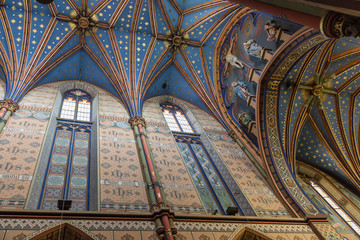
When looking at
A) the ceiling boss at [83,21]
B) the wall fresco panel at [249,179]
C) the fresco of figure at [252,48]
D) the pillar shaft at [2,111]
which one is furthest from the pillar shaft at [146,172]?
the ceiling boss at [83,21]

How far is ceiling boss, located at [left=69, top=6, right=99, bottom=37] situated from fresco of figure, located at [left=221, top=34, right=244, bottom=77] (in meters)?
6.30

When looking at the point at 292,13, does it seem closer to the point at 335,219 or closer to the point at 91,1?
the point at 335,219

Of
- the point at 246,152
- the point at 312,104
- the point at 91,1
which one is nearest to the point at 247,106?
the point at 246,152

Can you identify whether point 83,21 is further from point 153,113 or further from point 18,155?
point 18,155

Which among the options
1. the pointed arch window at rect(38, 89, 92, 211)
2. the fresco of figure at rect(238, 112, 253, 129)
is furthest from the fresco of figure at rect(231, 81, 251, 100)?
the pointed arch window at rect(38, 89, 92, 211)

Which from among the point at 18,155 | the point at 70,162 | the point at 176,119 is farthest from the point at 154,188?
the point at 176,119

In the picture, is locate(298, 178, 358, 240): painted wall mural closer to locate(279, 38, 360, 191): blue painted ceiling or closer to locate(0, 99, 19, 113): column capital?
locate(279, 38, 360, 191): blue painted ceiling

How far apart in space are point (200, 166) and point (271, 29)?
220 inches

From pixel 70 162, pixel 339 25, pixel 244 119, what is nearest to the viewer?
pixel 339 25

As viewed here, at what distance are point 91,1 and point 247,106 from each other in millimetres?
8568

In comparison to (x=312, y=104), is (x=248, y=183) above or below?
below

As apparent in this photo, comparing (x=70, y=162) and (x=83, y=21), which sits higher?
(x=83, y=21)

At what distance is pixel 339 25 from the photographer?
5.35 metres

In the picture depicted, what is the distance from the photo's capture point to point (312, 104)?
12.7m
